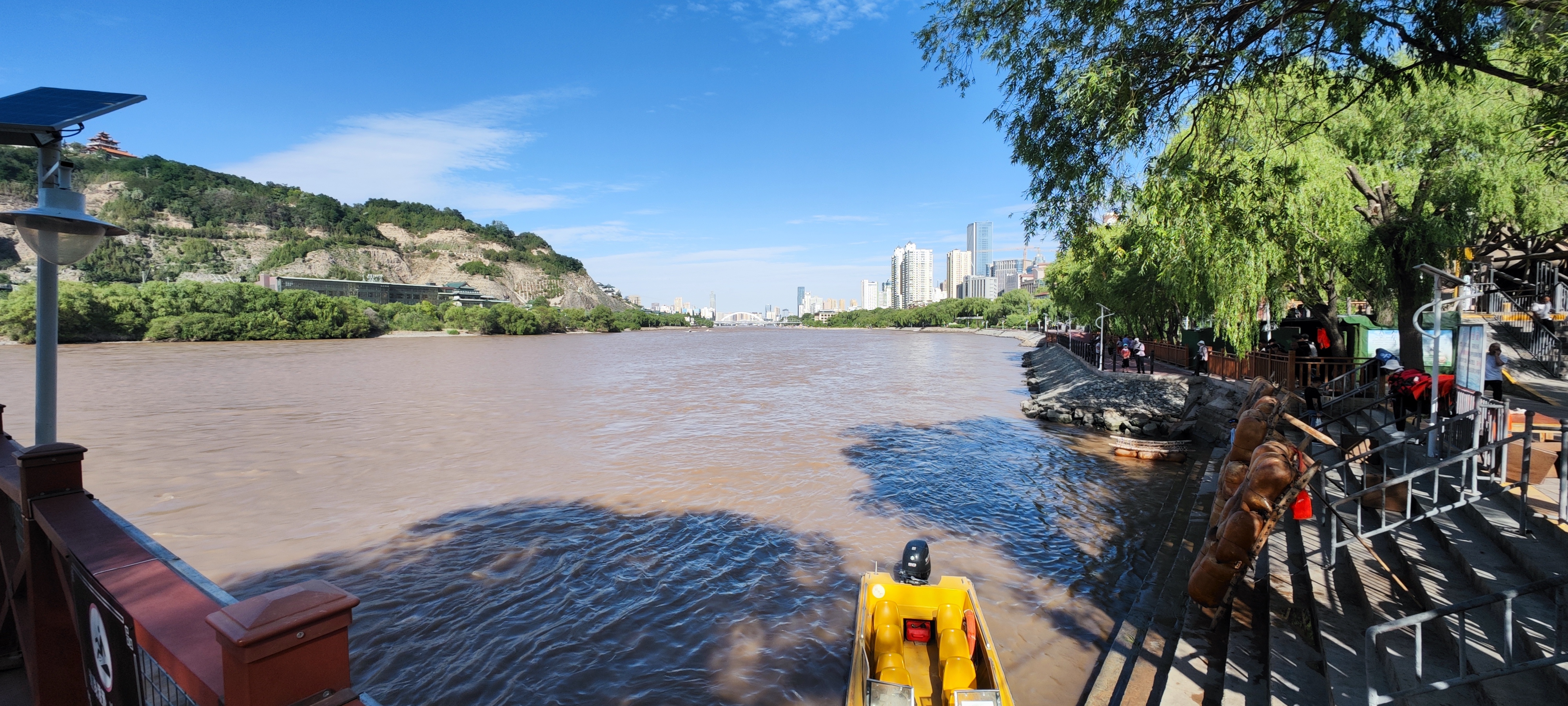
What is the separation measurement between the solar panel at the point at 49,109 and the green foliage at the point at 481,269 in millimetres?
183520

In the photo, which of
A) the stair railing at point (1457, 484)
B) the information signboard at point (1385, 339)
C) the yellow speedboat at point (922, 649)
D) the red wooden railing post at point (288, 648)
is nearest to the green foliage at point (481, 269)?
the information signboard at point (1385, 339)

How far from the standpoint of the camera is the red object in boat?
22.4 feet

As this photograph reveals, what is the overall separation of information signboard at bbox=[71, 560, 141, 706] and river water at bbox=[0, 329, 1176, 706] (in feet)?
14.6

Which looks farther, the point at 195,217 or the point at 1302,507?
the point at 195,217

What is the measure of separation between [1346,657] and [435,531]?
1172 centimetres

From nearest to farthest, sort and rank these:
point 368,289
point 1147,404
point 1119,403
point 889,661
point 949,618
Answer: point 889,661
point 949,618
point 1147,404
point 1119,403
point 368,289

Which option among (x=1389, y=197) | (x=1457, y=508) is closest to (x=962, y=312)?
(x=1389, y=197)

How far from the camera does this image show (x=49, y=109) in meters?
3.52

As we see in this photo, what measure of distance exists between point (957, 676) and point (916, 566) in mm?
1494

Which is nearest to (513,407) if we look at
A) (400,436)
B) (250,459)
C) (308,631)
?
(400,436)

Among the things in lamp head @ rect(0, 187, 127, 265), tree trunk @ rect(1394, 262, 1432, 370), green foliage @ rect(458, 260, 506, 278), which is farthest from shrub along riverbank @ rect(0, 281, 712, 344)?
tree trunk @ rect(1394, 262, 1432, 370)

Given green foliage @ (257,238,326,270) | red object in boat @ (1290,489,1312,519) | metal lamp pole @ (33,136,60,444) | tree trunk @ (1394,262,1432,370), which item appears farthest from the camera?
green foliage @ (257,238,326,270)

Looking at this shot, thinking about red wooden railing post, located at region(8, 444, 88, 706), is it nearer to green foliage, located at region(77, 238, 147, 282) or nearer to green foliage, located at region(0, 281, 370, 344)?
green foliage, located at region(0, 281, 370, 344)

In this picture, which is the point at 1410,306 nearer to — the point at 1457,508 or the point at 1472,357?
the point at 1472,357
